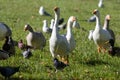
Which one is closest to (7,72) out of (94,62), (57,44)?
(57,44)

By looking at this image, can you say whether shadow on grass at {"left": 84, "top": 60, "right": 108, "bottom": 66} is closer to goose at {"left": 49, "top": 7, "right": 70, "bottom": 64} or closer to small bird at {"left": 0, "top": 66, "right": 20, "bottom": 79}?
goose at {"left": 49, "top": 7, "right": 70, "bottom": 64}

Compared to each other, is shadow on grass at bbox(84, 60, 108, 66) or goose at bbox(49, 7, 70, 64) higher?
goose at bbox(49, 7, 70, 64)

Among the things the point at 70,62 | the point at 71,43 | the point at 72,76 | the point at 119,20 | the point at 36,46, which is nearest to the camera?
the point at 72,76

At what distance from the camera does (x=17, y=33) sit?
18.4m

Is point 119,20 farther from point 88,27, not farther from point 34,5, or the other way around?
point 34,5

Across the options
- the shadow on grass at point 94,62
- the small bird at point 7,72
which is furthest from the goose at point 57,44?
the small bird at point 7,72

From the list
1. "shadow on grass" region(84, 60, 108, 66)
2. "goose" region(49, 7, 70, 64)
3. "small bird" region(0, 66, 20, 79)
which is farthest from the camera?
"shadow on grass" region(84, 60, 108, 66)

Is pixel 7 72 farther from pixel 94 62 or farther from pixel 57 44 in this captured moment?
pixel 94 62

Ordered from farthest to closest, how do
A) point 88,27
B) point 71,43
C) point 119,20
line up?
1. point 119,20
2. point 88,27
3. point 71,43

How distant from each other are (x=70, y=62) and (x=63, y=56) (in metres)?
0.36

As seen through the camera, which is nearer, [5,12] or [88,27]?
[88,27]

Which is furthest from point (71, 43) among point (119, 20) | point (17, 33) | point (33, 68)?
point (119, 20)

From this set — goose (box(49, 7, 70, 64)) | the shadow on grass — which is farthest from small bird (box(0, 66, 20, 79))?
the shadow on grass

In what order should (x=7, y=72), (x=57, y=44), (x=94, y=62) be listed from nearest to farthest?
1. (x=7, y=72)
2. (x=57, y=44)
3. (x=94, y=62)
